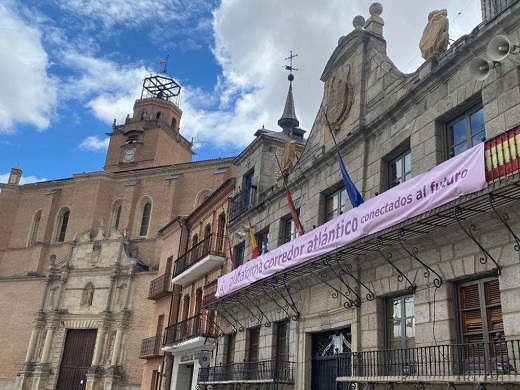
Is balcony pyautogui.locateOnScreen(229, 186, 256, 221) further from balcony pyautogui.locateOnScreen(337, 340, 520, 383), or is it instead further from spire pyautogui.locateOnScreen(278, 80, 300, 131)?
balcony pyautogui.locateOnScreen(337, 340, 520, 383)

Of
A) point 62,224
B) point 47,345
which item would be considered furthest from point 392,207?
point 62,224

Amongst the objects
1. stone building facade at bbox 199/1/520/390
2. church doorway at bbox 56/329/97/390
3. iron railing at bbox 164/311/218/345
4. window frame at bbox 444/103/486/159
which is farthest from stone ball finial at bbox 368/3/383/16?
church doorway at bbox 56/329/97/390

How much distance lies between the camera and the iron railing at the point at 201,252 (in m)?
20.7

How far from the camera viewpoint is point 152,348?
2600 cm

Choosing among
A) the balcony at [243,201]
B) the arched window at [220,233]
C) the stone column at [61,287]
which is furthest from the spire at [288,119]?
the stone column at [61,287]

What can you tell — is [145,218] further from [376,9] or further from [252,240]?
[376,9]

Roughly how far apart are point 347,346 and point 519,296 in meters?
4.58

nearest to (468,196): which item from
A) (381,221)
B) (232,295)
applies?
(381,221)

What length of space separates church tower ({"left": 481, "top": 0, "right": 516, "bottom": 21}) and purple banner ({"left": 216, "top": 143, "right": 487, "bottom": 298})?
3.39 metres

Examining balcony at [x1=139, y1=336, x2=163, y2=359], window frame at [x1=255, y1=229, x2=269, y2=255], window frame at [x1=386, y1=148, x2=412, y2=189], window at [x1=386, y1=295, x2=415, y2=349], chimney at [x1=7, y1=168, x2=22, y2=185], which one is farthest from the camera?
chimney at [x1=7, y1=168, x2=22, y2=185]

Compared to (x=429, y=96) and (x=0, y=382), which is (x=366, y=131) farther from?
(x=0, y=382)

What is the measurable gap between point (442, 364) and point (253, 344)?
834 centimetres

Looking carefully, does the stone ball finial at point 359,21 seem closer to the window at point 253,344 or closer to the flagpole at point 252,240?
the flagpole at point 252,240

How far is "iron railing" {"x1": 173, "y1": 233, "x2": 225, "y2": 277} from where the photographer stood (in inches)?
816
